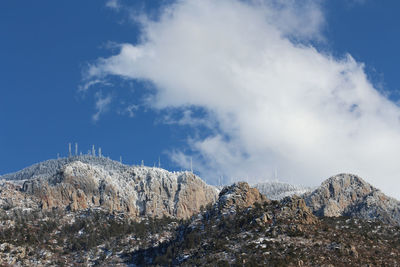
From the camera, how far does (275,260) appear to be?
543 ft

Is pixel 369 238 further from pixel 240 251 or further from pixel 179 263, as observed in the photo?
pixel 179 263

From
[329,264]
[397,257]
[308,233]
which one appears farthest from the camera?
[308,233]

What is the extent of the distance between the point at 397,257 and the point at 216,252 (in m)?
51.9

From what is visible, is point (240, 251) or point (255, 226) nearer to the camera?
point (240, 251)

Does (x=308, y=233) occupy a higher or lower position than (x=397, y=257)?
higher

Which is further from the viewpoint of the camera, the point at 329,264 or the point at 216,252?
the point at 216,252

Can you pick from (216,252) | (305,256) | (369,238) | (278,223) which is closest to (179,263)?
(216,252)

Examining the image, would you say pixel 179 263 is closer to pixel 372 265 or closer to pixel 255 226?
pixel 255 226

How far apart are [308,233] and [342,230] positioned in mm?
16976

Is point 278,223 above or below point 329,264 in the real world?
above

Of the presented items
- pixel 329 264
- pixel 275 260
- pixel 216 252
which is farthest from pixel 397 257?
pixel 216 252

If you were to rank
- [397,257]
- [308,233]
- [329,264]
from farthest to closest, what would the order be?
[308,233], [397,257], [329,264]

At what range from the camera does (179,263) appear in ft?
642

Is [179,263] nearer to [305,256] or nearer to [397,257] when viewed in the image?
[305,256]
